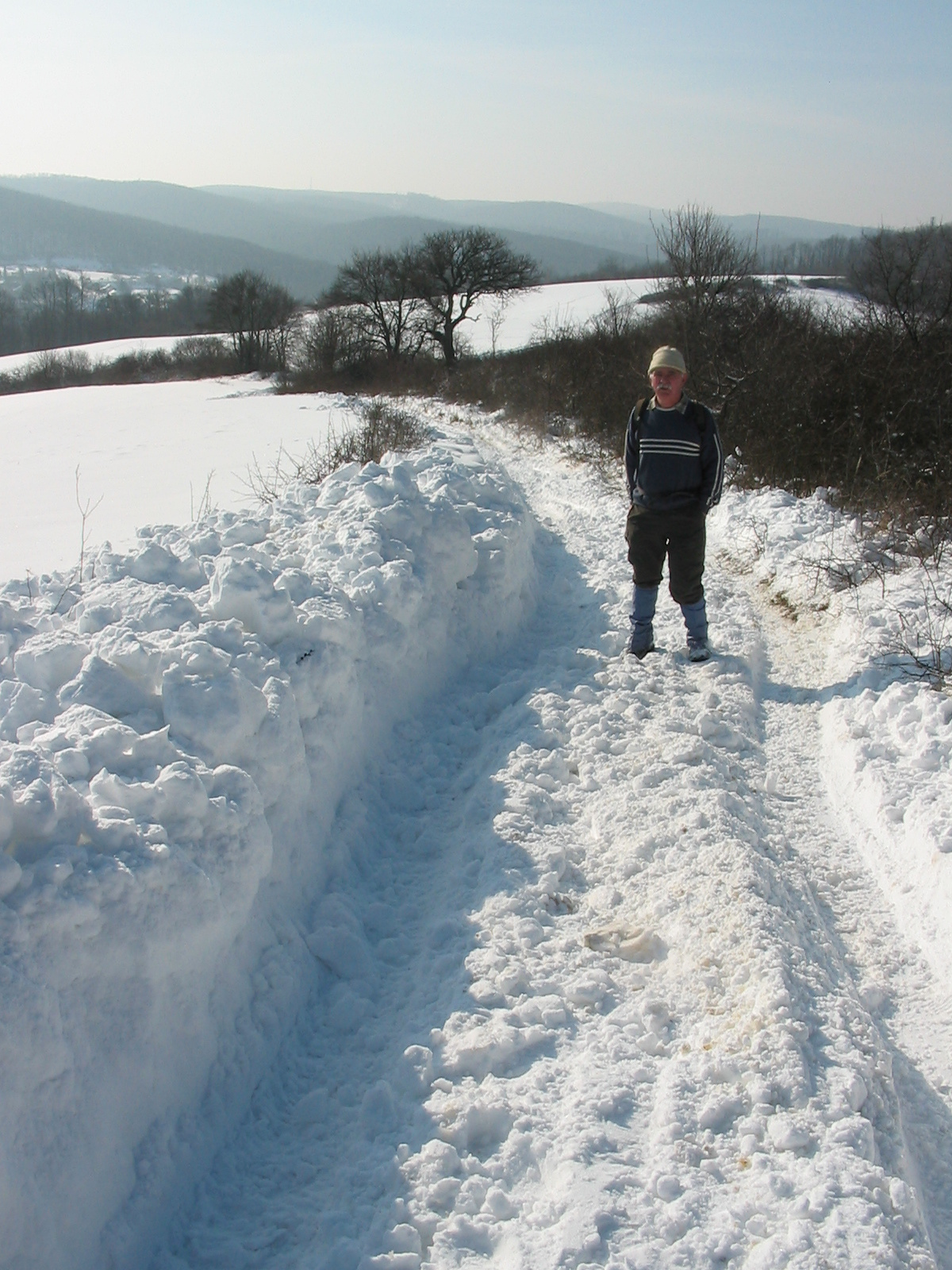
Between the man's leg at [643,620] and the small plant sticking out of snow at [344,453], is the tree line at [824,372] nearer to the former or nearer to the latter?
the man's leg at [643,620]

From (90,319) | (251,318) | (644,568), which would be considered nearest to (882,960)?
(644,568)

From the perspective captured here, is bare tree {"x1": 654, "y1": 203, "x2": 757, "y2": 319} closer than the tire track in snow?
No

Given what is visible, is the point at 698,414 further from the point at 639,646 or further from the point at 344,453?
the point at 344,453

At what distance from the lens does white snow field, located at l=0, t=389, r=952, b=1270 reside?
2.27m

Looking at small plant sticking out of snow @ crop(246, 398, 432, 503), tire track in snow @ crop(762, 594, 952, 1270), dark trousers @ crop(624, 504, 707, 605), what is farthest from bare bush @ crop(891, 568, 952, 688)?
small plant sticking out of snow @ crop(246, 398, 432, 503)

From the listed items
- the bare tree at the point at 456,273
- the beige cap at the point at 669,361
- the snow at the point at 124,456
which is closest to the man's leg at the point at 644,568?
the beige cap at the point at 669,361

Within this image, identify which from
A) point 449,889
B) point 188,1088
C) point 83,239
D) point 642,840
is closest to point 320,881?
point 449,889

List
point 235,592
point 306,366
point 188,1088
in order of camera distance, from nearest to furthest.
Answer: point 188,1088 < point 235,592 < point 306,366

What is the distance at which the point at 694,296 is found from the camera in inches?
523

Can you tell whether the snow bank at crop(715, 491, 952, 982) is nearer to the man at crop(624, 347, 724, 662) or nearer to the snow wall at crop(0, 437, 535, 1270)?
the man at crop(624, 347, 724, 662)

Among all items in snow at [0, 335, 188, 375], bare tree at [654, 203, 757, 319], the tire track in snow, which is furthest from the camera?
snow at [0, 335, 188, 375]

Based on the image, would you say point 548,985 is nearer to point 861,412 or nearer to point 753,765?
point 753,765

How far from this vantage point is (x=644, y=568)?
5.73 m

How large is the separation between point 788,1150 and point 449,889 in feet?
5.83
